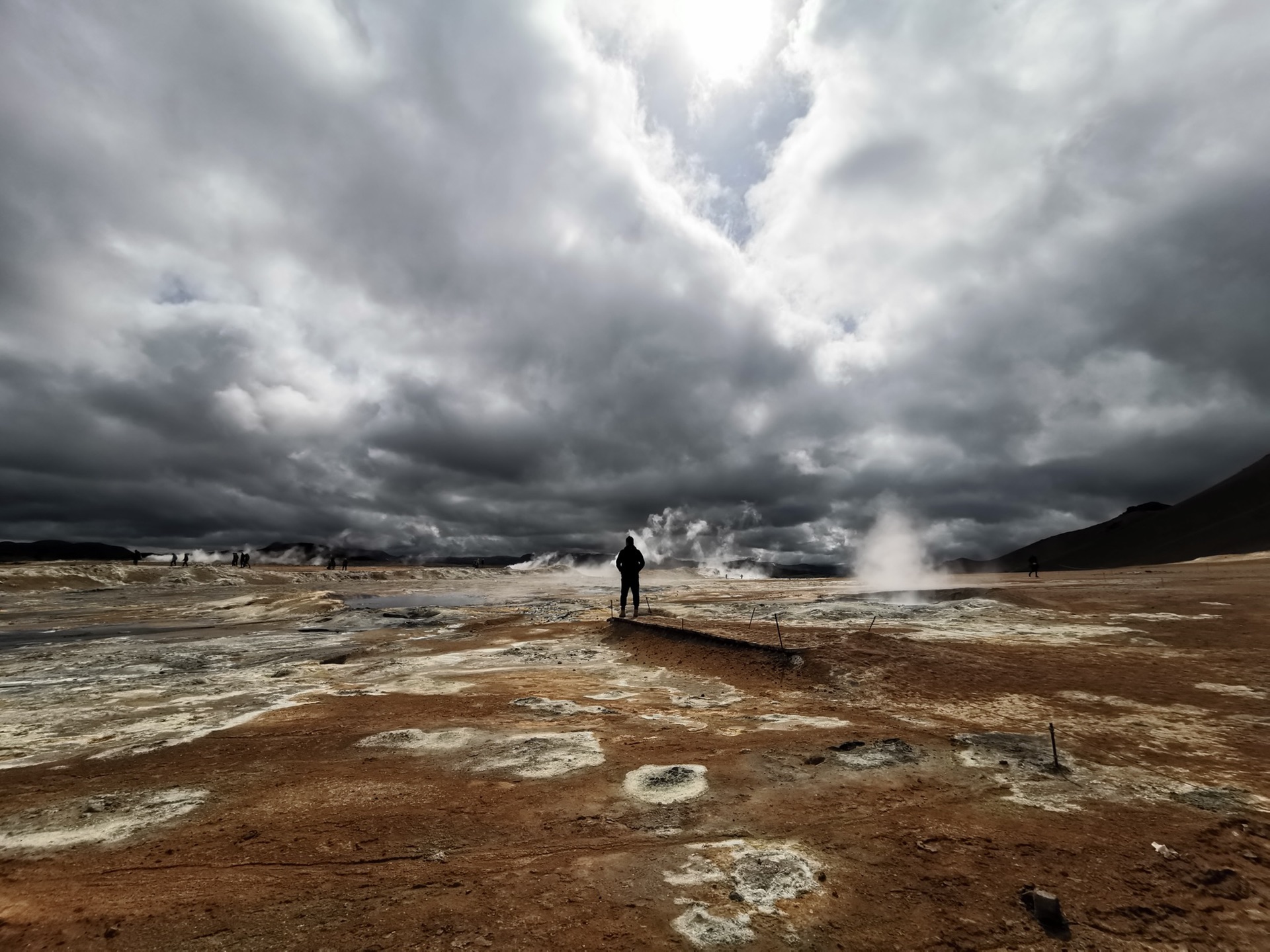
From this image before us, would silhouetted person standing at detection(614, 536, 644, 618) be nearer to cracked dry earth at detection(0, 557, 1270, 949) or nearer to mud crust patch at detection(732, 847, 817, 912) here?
cracked dry earth at detection(0, 557, 1270, 949)

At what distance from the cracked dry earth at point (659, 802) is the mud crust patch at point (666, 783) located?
4 cm

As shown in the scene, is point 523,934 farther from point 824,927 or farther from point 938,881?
point 938,881

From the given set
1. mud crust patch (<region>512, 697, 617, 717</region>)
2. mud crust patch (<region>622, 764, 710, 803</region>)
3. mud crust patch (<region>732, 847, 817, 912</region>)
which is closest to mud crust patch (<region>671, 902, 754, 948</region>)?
mud crust patch (<region>732, 847, 817, 912</region>)

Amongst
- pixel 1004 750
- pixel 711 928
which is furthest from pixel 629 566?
pixel 711 928

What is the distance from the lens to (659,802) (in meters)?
5.66

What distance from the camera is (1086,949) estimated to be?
11.6ft

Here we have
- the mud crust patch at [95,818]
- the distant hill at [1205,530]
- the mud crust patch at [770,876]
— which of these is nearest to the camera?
the mud crust patch at [770,876]

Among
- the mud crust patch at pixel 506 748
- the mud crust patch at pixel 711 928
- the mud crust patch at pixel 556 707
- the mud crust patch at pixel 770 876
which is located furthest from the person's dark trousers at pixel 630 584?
the mud crust patch at pixel 711 928

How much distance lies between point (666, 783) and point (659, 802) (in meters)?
0.48

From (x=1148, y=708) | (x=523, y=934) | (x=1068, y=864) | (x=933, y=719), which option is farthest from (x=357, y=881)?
(x=1148, y=708)

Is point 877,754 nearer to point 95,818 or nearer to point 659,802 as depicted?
point 659,802

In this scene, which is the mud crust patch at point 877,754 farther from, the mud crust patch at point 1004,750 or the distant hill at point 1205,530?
the distant hill at point 1205,530

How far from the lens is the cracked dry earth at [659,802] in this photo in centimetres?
384

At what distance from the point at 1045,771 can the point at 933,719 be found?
7.91 ft
